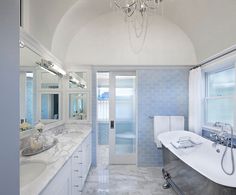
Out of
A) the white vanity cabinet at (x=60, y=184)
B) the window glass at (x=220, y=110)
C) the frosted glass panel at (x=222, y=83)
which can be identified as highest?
the frosted glass panel at (x=222, y=83)

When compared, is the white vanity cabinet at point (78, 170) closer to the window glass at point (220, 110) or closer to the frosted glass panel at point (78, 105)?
the frosted glass panel at point (78, 105)

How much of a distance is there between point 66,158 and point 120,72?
2.78m

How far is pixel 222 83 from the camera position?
349cm

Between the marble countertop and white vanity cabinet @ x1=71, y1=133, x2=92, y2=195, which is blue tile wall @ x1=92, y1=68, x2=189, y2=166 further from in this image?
the marble countertop

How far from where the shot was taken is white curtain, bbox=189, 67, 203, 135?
3.64 metres

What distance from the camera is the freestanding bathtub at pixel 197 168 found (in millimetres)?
1838

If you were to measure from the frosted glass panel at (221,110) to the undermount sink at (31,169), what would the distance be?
9.89 ft

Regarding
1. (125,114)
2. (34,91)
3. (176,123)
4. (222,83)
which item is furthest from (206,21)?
(34,91)

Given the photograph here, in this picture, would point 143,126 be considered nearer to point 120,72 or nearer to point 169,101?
point 169,101

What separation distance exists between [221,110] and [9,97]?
144 inches

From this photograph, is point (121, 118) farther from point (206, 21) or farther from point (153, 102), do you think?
point (206, 21)

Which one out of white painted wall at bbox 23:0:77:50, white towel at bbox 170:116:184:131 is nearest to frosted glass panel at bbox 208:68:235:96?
white towel at bbox 170:116:184:131

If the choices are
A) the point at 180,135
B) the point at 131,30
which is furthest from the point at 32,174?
the point at 131,30

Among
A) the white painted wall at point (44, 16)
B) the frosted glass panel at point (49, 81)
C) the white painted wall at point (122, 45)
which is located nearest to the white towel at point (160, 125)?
the white painted wall at point (122, 45)
